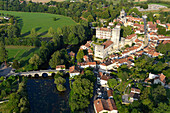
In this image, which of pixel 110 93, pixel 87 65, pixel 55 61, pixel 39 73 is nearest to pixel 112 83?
pixel 110 93

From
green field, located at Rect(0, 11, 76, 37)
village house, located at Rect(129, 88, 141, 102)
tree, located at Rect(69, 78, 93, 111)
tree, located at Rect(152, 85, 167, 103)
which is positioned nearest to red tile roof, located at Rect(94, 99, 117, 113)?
tree, located at Rect(69, 78, 93, 111)

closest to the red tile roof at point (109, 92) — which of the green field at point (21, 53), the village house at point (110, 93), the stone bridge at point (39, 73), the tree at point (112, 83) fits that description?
the village house at point (110, 93)

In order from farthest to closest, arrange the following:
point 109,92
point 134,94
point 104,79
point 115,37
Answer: point 115,37 < point 104,79 < point 109,92 < point 134,94

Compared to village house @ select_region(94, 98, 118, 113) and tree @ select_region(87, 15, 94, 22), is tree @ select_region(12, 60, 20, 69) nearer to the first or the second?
village house @ select_region(94, 98, 118, 113)

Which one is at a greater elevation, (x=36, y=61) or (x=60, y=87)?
(x=36, y=61)

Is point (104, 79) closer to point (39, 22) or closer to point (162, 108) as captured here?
point (162, 108)

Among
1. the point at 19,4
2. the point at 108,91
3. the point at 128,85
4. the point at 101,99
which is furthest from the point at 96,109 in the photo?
the point at 19,4

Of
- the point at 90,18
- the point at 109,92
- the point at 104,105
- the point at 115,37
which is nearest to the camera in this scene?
the point at 104,105

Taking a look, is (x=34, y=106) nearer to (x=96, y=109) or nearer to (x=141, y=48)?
(x=96, y=109)
